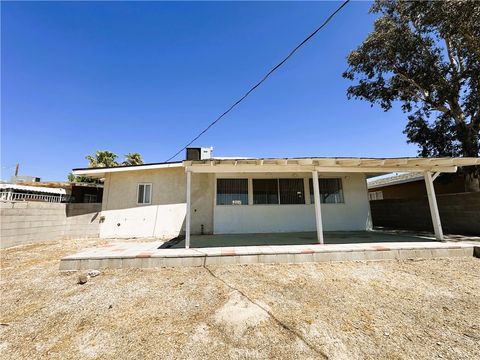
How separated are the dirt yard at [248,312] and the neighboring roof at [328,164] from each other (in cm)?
266

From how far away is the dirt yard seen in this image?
227 cm

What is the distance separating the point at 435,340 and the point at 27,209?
Result: 1105 cm

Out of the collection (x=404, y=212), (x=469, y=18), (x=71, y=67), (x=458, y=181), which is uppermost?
(x=469, y=18)

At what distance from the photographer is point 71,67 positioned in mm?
7605

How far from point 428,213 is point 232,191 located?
343 inches

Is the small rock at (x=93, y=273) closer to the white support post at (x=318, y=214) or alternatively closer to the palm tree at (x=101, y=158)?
the white support post at (x=318, y=214)

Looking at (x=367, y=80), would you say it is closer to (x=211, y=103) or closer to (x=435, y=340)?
(x=211, y=103)

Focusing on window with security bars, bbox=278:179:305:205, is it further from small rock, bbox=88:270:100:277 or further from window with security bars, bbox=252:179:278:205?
small rock, bbox=88:270:100:277

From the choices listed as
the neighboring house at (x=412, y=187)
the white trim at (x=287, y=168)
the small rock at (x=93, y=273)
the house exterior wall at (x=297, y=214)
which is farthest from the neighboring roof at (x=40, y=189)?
the neighboring house at (x=412, y=187)

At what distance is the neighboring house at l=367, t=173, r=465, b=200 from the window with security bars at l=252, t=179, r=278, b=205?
761 cm

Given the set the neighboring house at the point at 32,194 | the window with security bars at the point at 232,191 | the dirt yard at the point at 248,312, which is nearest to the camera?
the dirt yard at the point at 248,312

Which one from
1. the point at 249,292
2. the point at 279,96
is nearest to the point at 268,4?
the point at 279,96

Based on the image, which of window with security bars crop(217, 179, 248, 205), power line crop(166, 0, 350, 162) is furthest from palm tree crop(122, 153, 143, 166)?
window with security bars crop(217, 179, 248, 205)

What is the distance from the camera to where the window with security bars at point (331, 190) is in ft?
29.0
